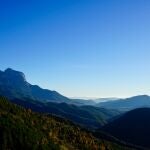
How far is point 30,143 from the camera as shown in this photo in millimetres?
38375

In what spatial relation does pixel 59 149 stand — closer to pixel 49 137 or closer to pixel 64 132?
Answer: pixel 49 137

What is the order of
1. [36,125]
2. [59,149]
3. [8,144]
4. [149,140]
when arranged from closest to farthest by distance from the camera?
[8,144], [59,149], [36,125], [149,140]

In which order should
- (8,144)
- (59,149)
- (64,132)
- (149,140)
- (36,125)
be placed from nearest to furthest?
(8,144) < (59,149) < (36,125) < (64,132) < (149,140)

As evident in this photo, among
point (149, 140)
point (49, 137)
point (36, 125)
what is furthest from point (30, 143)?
point (149, 140)

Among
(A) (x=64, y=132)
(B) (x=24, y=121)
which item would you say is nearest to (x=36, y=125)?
(B) (x=24, y=121)

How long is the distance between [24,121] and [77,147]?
7877 millimetres

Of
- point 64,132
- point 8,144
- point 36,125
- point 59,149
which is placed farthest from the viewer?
point 64,132

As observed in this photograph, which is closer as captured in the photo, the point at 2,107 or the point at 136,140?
the point at 2,107

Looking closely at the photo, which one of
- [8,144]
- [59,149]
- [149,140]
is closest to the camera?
[8,144]

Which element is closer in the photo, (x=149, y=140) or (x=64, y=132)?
(x=64, y=132)

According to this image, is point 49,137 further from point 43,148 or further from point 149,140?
point 149,140

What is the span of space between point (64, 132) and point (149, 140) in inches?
5736

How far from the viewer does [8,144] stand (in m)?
36.5

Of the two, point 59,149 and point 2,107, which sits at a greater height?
point 2,107
